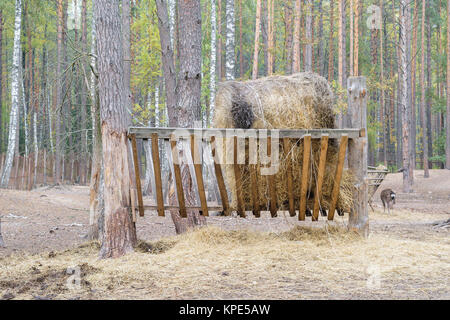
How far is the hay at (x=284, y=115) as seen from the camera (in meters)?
7.23

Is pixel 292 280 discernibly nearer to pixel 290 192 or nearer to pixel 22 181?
pixel 290 192

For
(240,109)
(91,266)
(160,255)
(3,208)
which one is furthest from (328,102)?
(3,208)

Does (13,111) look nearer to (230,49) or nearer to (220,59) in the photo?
(230,49)

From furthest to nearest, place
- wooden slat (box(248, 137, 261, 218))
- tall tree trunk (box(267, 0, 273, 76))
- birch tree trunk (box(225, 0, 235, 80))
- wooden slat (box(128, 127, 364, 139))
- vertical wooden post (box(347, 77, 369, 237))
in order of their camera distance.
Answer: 1. tall tree trunk (box(267, 0, 273, 76))
2. birch tree trunk (box(225, 0, 235, 80))
3. vertical wooden post (box(347, 77, 369, 237))
4. wooden slat (box(248, 137, 261, 218))
5. wooden slat (box(128, 127, 364, 139))

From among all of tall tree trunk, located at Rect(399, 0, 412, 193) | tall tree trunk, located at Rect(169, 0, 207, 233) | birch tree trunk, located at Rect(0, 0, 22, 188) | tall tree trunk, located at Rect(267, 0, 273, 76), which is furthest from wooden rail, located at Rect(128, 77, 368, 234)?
tall tree trunk, located at Rect(267, 0, 273, 76)

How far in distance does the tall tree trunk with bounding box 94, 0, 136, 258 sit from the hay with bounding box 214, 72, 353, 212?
1578 millimetres

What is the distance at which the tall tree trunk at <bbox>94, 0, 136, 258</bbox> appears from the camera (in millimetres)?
6996

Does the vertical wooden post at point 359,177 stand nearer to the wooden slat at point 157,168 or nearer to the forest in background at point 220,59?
the wooden slat at point 157,168

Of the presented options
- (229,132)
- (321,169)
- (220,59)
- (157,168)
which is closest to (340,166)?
(321,169)

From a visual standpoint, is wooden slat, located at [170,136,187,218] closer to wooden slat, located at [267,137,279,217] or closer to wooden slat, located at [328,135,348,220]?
wooden slat, located at [267,137,279,217]

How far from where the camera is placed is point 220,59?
29.4m

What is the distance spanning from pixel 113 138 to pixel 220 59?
23.2 m

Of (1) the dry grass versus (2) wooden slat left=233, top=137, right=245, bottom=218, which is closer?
(1) the dry grass
